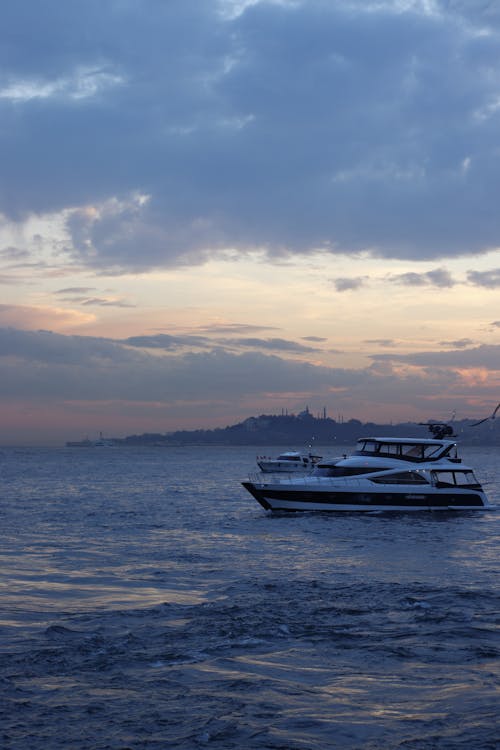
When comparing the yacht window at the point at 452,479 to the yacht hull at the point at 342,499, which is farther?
the yacht window at the point at 452,479

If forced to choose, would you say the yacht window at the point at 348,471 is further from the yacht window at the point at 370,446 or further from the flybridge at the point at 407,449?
the yacht window at the point at 370,446

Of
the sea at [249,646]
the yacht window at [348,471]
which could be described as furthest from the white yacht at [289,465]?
the sea at [249,646]

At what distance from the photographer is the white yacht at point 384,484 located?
1875 inches

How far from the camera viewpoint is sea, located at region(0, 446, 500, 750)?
38.5ft

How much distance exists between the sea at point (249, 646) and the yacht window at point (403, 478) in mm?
13178

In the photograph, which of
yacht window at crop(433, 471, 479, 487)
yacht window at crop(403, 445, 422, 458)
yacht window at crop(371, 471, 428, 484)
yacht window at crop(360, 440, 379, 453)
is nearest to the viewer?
yacht window at crop(371, 471, 428, 484)

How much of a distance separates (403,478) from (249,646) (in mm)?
34047

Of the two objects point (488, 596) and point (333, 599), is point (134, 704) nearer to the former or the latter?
point (333, 599)

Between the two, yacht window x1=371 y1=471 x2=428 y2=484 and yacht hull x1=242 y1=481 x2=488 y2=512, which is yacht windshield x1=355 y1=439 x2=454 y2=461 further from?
yacht hull x1=242 y1=481 x2=488 y2=512

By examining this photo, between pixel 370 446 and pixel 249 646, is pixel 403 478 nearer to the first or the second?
pixel 370 446

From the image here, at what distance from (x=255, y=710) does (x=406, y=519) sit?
119 feet

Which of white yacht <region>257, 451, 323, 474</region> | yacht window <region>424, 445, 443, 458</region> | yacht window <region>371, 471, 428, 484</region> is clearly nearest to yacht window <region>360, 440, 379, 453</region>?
yacht window <region>371, 471, 428, 484</region>

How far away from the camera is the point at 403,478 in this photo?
49156 millimetres

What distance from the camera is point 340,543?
3575cm
